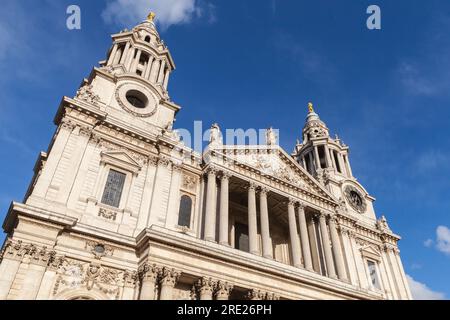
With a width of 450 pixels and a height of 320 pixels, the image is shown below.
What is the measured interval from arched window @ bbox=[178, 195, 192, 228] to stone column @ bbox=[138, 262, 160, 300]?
5.80 metres

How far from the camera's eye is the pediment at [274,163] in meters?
25.9

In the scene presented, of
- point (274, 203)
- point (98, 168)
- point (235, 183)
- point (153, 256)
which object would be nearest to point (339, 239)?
point (274, 203)

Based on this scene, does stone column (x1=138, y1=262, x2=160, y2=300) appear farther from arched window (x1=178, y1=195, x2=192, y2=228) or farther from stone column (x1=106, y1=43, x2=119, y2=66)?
stone column (x1=106, y1=43, x2=119, y2=66)

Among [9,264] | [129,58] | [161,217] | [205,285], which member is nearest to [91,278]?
[9,264]

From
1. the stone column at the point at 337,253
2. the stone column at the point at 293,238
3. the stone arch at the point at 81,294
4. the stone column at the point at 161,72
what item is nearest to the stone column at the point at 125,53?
the stone column at the point at 161,72

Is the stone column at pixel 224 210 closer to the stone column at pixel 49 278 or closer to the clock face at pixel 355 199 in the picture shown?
the stone column at pixel 49 278

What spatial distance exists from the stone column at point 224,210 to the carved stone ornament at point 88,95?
9.98 metres

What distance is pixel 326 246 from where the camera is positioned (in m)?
25.8

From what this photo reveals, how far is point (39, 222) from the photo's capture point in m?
16.2

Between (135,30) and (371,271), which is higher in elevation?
(135,30)

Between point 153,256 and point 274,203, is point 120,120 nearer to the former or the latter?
point 153,256

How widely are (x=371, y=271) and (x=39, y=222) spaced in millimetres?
26620

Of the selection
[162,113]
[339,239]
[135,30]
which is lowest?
[339,239]

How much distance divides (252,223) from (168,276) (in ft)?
26.9
